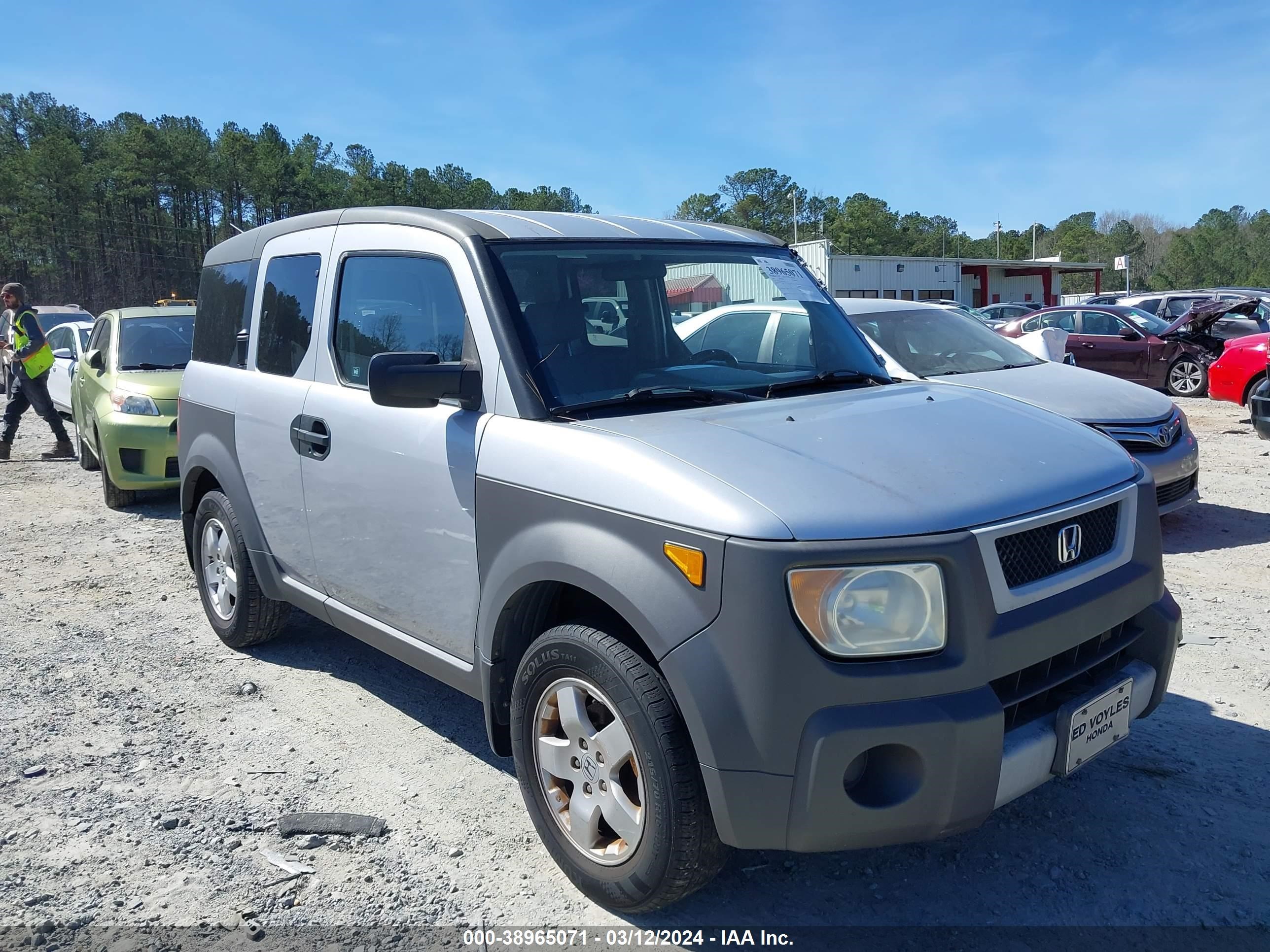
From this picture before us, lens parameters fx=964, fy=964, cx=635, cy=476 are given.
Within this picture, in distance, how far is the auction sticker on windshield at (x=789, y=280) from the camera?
12.7 ft

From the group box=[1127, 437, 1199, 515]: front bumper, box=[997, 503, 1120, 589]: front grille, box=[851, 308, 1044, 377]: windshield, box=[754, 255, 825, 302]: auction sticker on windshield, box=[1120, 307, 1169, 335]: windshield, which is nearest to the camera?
box=[997, 503, 1120, 589]: front grille

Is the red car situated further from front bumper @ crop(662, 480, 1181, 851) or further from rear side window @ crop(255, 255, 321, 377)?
rear side window @ crop(255, 255, 321, 377)

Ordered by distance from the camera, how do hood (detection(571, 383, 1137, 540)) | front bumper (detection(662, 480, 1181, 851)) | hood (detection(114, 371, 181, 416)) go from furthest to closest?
hood (detection(114, 371, 181, 416)), hood (detection(571, 383, 1137, 540)), front bumper (detection(662, 480, 1181, 851))

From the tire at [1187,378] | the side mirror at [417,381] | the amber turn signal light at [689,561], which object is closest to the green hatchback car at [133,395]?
the side mirror at [417,381]

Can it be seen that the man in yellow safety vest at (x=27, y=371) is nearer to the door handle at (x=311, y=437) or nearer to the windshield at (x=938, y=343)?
the door handle at (x=311, y=437)

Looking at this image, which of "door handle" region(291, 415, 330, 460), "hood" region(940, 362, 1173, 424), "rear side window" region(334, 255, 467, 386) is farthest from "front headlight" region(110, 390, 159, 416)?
"hood" region(940, 362, 1173, 424)

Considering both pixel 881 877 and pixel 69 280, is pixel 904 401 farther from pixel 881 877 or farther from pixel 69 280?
pixel 69 280

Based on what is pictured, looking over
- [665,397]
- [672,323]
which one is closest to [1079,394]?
[672,323]

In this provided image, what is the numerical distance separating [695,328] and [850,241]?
117m

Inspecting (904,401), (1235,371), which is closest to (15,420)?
(904,401)

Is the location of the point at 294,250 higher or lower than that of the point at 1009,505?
higher

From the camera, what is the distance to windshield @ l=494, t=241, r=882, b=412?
3074 mm

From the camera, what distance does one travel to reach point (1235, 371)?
38.2ft

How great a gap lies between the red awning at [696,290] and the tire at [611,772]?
4.89 feet
